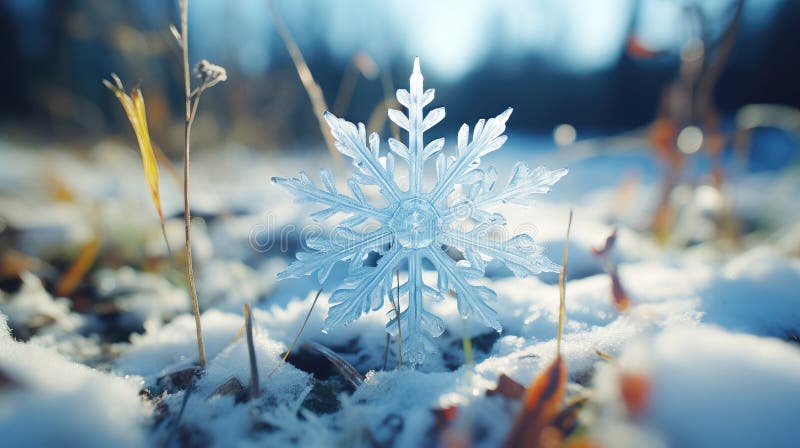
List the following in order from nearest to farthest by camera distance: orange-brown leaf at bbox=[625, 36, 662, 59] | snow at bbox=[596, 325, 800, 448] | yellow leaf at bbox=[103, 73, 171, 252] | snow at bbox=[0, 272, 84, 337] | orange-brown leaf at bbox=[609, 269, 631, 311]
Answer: snow at bbox=[596, 325, 800, 448], yellow leaf at bbox=[103, 73, 171, 252], orange-brown leaf at bbox=[609, 269, 631, 311], snow at bbox=[0, 272, 84, 337], orange-brown leaf at bbox=[625, 36, 662, 59]

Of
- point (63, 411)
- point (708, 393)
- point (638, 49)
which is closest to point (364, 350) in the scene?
point (63, 411)

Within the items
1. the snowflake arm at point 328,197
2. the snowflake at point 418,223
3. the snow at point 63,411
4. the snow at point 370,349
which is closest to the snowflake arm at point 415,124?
the snowflake at point 418,223

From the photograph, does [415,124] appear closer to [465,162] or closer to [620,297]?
Result: [465,162]

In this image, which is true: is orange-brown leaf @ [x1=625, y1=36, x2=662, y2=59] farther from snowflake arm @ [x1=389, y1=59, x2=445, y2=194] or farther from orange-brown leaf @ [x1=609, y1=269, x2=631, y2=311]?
snowflake arm @ [x1=389, y1=59, x2=445, y2=194]

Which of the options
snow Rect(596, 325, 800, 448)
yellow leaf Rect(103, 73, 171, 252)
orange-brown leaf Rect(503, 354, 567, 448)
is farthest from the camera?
yellow leaf Rect(103, 73, 171, 252)

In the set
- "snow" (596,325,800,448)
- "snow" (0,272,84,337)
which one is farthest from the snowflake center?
"snow" (0,272,84,337)

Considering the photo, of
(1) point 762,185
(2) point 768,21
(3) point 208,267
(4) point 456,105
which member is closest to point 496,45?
(4) point 456,105

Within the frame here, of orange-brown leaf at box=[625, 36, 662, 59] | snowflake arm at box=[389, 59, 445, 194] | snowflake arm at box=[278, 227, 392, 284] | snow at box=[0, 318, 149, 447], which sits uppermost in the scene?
orange-brown leaf at box=[625, 36, 662, 59]
